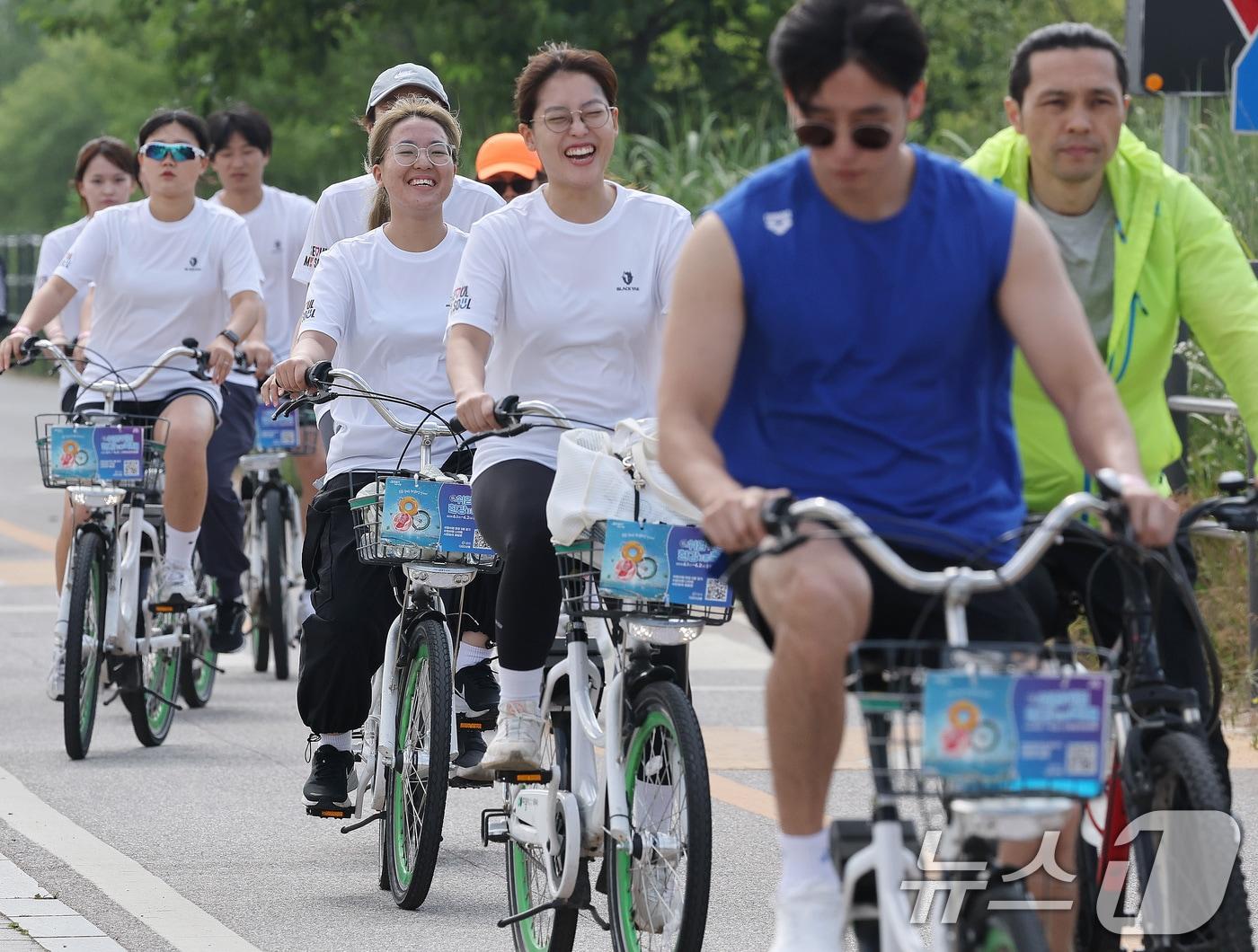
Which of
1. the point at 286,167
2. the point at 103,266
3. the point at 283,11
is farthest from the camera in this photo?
the point at 286,167

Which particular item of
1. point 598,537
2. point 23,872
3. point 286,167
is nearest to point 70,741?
point 23,872

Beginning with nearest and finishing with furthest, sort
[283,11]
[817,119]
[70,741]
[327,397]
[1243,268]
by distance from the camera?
[817,119], [1243,268], [327,397], [70,741], [283,11]

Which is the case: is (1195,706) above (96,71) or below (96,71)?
below

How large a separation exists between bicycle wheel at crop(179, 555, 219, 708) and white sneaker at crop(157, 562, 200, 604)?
0.21 meters

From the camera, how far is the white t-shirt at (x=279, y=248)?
37.8 feet

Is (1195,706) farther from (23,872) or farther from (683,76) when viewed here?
(683,76)

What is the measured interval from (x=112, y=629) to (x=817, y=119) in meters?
5.60

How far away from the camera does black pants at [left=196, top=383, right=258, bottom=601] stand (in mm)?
10195

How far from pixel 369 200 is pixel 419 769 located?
2039 mm

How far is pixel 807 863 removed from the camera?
3.95 metres

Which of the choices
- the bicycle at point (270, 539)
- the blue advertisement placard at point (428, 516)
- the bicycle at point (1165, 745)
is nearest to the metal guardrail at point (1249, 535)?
the blue advertisement placard at point (428, 516)

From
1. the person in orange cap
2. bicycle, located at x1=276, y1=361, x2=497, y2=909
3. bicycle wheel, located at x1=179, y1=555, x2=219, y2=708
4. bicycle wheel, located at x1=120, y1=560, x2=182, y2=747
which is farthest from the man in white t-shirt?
bicycle, located at x1=276, y1=361, x2=497, y2=909

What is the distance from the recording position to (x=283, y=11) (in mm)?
24141

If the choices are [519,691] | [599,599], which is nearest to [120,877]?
[519,691]
